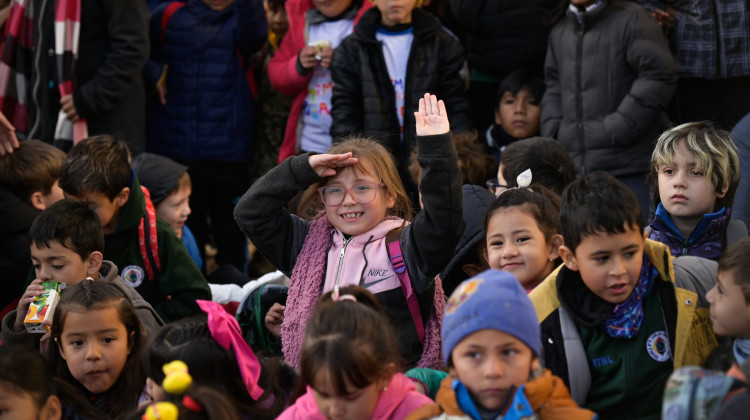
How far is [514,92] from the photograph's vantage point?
6414 mm

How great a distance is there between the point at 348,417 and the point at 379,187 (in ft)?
4.11

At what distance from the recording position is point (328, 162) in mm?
4094

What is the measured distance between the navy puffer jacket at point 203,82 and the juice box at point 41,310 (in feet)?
8.30

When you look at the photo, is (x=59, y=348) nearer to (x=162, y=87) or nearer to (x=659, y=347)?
(x=659, y=347)

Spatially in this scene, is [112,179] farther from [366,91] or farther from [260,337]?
[366,91]

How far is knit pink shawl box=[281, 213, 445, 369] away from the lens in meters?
4.10

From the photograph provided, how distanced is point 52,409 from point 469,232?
2.02 meters

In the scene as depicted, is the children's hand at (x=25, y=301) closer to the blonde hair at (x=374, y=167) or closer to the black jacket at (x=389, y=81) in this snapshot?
the blonde hair at (x=374, y=167)

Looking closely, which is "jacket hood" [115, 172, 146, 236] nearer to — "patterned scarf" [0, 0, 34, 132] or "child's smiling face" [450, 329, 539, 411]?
"patterned scarf" [0, 0, 34, 132]

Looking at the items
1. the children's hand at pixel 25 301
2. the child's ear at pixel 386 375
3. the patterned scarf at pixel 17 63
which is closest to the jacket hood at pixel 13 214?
the children's hand at pixel 25 301

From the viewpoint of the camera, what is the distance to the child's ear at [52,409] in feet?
11.9

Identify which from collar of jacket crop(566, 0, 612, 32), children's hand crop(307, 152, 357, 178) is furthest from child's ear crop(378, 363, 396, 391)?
collar of jacket crop(566, 0, 612, 32)

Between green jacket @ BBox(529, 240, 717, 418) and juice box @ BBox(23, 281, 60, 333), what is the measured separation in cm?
216

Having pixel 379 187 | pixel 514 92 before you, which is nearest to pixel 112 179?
pixel 379 187
